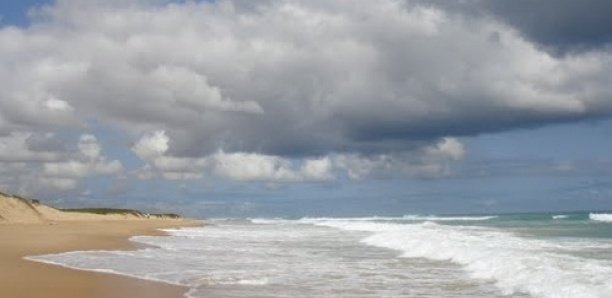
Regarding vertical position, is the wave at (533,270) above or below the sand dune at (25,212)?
below

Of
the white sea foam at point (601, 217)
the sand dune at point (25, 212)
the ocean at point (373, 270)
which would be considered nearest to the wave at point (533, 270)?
the ocean at point (373, 270)

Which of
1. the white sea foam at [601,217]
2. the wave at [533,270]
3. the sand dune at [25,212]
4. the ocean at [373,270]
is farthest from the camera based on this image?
the white sea foam at [601,217]

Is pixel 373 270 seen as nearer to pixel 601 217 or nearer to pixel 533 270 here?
pixel 533 270

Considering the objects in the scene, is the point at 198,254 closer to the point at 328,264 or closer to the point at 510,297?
the point at 328,264

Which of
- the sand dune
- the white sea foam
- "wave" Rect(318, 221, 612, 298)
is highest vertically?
the sand dune

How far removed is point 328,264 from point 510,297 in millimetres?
8130

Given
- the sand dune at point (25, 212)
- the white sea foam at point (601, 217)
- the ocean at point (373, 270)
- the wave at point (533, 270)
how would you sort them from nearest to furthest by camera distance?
the wave at point (533, 270)
the ocean at point (373, 270)
the sand dune at point (25, 212)
the white sea foam at point (601, 217)

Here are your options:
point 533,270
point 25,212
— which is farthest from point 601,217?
point 533,270

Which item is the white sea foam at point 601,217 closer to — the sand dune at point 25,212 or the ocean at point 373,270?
the ocean at point 373,270

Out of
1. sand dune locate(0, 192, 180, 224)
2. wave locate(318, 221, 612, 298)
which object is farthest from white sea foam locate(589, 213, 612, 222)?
wave locate(318, 221, 612, 298)

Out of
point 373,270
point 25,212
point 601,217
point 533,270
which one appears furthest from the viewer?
point 601,217

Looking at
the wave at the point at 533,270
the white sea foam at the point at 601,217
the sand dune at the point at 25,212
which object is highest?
the sand dune at the point at 25,212

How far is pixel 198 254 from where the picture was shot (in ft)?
87.6

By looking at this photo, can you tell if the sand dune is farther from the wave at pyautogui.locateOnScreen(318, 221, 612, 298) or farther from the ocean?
the wave at pyautogui.locateOnScreen(318, 221, 612, 298)
